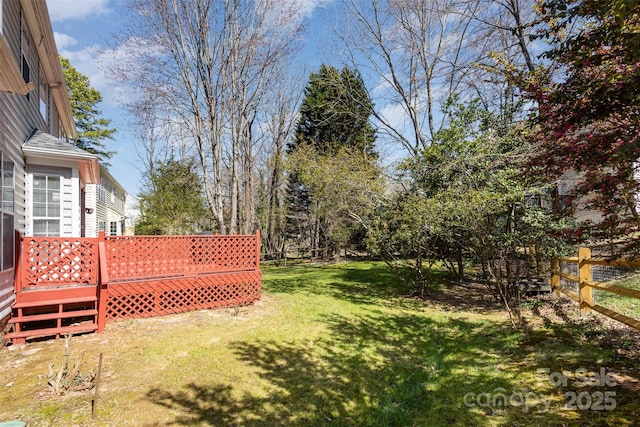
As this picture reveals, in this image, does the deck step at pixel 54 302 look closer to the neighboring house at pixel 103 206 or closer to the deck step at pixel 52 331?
the deck step at pixel 52 331

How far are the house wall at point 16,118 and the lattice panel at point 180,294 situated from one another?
5.20 ft

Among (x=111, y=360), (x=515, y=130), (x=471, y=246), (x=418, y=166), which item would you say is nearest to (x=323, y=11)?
(x=418, y=166)

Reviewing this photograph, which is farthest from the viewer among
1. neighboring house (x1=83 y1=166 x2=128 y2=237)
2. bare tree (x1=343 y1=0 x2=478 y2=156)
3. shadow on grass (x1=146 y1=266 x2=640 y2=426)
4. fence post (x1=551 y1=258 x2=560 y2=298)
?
neighboring house (x1=83 y1=166 x2=128 y2=237)

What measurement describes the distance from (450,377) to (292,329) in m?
2.86

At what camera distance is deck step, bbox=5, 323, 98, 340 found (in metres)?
4.84

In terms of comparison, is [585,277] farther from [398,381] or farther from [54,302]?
[54,302]

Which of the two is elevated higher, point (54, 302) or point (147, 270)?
point (147, 270)

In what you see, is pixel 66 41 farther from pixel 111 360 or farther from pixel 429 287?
pixel 429 287

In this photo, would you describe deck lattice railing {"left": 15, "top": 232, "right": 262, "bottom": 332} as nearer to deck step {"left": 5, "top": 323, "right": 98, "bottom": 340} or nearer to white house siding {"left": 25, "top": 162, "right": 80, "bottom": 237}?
deck step {"left": 5, "top": 323, "right": 98, "bottom": 340}

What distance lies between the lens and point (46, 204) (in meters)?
7.02

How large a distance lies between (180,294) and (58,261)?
86.8 inches

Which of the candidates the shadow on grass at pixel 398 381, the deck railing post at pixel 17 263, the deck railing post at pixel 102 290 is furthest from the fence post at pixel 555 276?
the deck railing post at pixel 17 263

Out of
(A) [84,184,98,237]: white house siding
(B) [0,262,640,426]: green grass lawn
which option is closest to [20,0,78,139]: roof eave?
(B) [0,262,640,426]: green grass lawn

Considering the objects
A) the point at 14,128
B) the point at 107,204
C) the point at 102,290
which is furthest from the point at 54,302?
the point at 107,204
